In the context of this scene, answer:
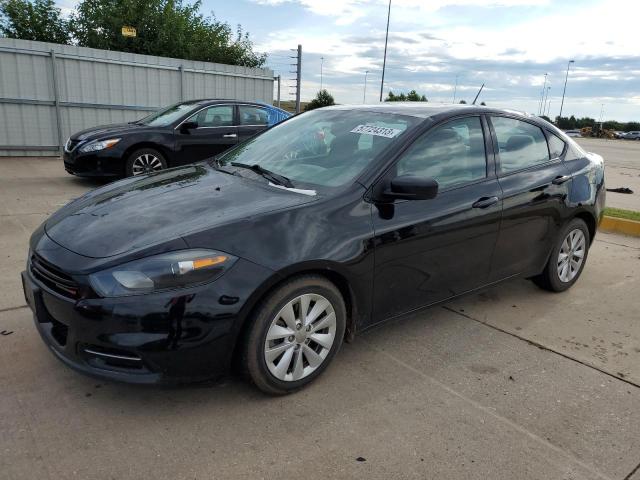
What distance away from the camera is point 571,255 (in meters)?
4.59

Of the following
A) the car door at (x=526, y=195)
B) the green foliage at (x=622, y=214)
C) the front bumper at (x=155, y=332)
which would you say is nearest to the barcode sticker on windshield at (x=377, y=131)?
the car door at (x=526, y=195)

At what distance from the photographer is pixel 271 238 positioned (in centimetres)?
267

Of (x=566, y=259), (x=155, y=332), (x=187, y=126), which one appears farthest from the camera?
(x=187, y=126)

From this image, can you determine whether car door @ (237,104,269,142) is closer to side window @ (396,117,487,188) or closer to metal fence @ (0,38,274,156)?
metal fence @ (0,38,274,156)

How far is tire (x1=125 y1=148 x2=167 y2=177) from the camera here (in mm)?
8562

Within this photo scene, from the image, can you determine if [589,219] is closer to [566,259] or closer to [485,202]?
[566,259]

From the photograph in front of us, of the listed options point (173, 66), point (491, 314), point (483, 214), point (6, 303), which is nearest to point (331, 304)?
point (483, 214)

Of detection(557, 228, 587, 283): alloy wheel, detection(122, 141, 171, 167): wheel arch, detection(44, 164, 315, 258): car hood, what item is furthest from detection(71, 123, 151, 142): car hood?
detection(557, 228, 587, 283): alloy wheel

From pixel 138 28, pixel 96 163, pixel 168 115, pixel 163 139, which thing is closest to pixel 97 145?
pixel 96 163

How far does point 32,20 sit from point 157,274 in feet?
68.2

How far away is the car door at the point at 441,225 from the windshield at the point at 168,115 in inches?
256

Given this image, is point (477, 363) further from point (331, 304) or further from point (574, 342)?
point (331, 304)

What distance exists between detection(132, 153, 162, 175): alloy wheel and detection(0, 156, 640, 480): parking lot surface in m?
4.98

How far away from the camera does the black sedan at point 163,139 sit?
332 inches
